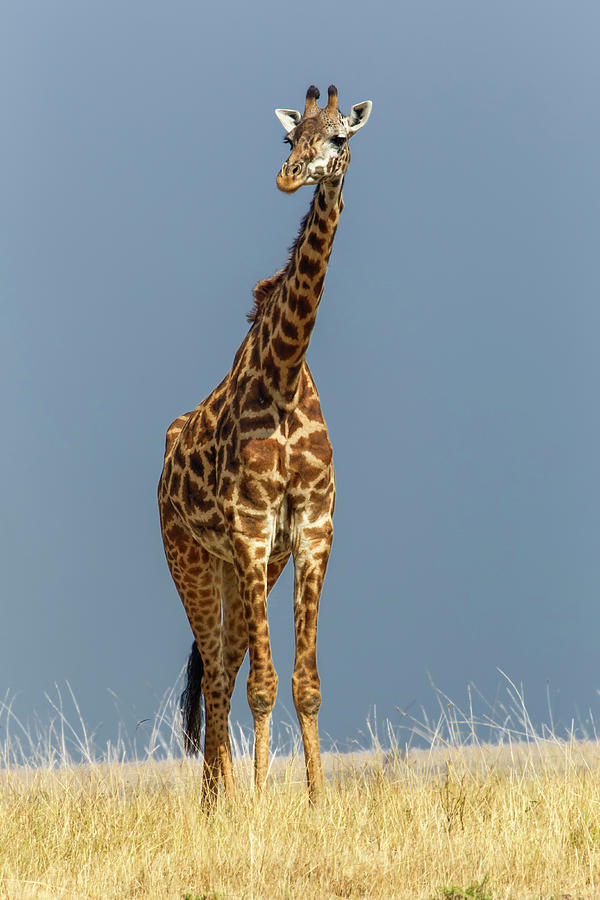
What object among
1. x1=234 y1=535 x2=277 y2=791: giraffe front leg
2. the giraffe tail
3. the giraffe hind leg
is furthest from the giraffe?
the giraffe tail

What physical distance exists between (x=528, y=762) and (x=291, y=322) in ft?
11.1

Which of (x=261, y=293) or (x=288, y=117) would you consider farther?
(x=261, y=293)

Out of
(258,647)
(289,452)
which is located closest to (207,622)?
(258,647)

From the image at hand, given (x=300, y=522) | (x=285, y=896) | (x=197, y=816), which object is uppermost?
(x=300, y=522)

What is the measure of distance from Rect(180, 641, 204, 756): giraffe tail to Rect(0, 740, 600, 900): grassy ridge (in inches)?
43.3

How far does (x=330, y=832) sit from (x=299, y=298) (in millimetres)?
3199

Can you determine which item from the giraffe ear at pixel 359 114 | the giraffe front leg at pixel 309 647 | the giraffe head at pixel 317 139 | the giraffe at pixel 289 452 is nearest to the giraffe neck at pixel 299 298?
the giraffe at pixel 289 452

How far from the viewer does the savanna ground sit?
5105mm

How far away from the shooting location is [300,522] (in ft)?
22.4

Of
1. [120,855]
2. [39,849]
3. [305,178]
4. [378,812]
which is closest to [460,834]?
[378,812]

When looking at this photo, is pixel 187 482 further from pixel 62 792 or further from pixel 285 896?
pixel 285 896

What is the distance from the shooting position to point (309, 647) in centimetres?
673

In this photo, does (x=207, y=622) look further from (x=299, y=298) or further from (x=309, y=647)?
(x=299, y=298)

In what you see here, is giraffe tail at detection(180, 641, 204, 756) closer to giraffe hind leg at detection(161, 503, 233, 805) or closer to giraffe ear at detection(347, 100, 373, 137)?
giraffe hind leg at detection(161, 503, 233, 805)
